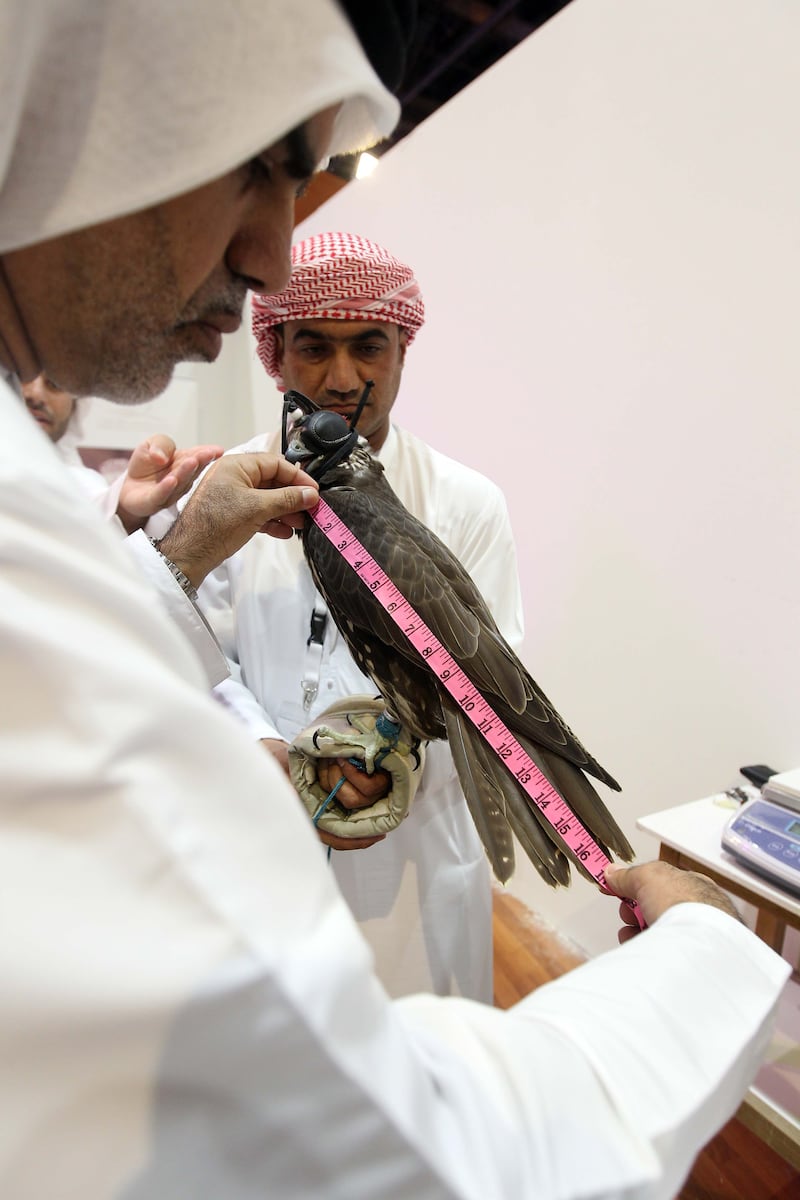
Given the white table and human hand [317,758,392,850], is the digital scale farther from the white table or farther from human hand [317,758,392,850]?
human hand [317,758,392,850]

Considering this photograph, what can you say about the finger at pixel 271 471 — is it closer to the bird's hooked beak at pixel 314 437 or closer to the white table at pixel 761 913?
the bird's hooked beak at pixel 314 437

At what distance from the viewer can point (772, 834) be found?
1.14 m

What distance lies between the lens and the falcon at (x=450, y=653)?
83cm

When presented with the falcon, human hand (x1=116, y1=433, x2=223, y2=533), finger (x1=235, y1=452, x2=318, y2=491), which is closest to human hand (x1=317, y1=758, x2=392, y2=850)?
the falcon

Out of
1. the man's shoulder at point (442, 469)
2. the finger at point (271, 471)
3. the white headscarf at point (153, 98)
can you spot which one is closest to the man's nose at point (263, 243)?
the white headscarf at point (153, 98)

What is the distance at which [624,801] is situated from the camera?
174 cm

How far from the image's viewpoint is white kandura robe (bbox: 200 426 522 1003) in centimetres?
131

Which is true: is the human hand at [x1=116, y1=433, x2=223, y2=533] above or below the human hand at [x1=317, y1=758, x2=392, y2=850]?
above

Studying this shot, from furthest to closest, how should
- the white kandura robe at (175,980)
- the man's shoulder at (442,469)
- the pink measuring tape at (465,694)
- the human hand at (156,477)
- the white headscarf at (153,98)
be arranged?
1. the man's shoulder at (442,469)
2. the human hand at (156,477)
3. the pink measuring tape at (465,694)
4. the white headscarf at (153,98)
5. the white kandura robe at (175,980)

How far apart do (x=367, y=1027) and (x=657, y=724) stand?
4.91 feet

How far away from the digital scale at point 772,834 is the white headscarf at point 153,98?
124cm

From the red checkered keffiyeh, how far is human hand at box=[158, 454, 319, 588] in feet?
1.27

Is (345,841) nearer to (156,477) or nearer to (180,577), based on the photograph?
(180,577)

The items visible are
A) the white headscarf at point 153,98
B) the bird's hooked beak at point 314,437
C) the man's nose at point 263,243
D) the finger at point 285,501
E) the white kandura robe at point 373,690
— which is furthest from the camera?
the white kandura robe at point 373,690
